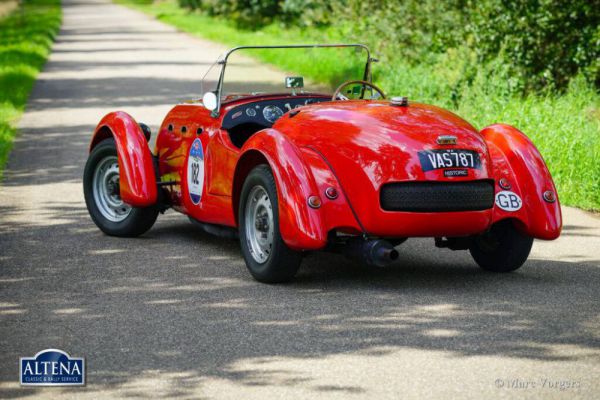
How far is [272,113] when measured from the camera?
8.40 meters

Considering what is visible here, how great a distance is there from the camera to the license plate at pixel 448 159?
6.84 metres

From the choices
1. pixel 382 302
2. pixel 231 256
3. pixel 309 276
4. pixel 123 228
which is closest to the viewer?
pixel 382 302

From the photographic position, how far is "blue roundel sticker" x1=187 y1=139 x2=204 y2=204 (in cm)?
830

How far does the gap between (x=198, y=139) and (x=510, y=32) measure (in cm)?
860

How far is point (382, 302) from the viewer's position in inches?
269

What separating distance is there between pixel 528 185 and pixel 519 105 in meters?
6.28

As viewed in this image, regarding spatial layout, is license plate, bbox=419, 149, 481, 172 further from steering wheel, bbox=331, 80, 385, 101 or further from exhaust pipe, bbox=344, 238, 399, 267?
steering wheel, bbox=331, 80, 385, 101

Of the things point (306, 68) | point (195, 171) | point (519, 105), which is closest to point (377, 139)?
point (195, 171)

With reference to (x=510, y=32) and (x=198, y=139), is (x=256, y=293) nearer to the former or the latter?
(x=198, y=139)

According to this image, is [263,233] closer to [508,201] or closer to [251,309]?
[251,309]

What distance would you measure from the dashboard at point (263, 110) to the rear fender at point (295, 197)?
1107 millimetres

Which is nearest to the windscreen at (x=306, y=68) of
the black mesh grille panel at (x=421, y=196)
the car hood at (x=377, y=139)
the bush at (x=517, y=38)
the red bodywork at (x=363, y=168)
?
the bush at (x=517, y=38)

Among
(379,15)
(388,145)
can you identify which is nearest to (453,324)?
(388,145)

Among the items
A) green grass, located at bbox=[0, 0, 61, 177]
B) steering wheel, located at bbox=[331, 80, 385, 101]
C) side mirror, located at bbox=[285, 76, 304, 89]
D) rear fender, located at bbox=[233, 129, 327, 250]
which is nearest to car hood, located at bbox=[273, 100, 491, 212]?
rear fender, located at bbox=[233, 129, 327, 250]
